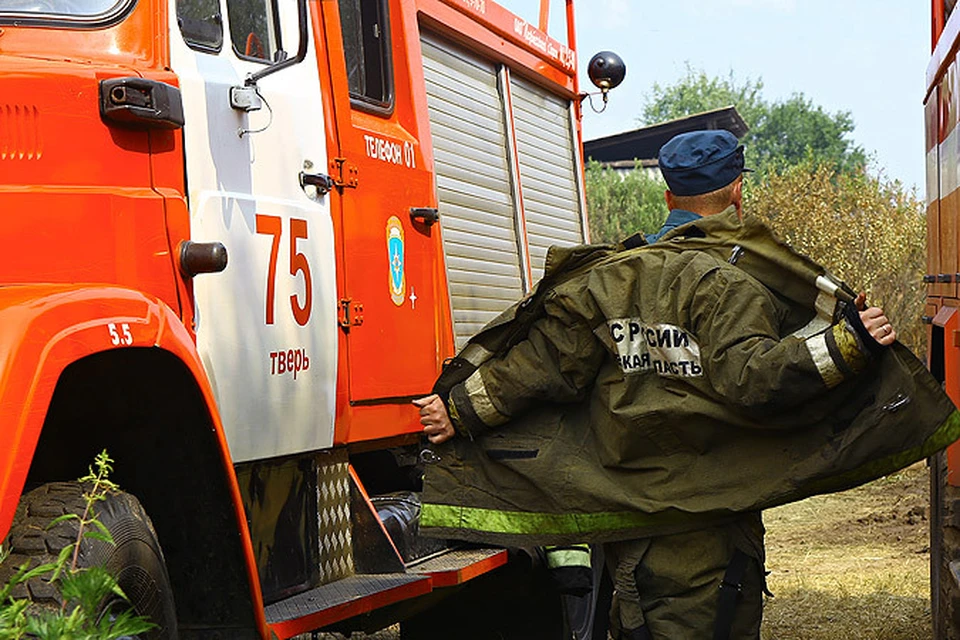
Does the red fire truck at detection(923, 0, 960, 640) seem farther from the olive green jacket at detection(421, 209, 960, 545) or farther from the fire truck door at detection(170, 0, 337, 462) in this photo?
the fire truck door at detection(170, 0, 337, 462)

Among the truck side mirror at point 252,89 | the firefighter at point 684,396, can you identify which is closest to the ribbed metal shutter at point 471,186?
the truck side mirror at point 252,89

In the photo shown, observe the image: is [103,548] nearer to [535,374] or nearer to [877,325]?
[535,374]

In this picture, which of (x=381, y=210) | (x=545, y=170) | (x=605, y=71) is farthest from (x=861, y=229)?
(x=381, y=210)

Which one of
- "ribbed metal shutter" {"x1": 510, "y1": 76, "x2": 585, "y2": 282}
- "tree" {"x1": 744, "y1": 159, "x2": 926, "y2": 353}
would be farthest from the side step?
"tree" {"x1": 744, "y1": 159, "x2": 926, "y2": 353}

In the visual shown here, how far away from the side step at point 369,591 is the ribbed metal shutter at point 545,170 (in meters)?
2.02

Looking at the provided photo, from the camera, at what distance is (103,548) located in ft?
9.98

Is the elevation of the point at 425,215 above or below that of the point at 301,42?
below

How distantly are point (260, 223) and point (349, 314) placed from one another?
2.17 feet

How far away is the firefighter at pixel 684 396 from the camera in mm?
3652

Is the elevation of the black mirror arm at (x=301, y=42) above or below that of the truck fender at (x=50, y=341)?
above

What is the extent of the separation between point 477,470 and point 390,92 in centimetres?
169

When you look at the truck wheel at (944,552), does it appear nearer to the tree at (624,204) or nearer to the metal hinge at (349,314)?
the metal hinge at (349,314)

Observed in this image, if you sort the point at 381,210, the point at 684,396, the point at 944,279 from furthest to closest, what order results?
the point at 944,279 → the point at 381,210 → the point at 684,396

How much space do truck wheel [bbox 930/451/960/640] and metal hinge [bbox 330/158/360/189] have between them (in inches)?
90.7
